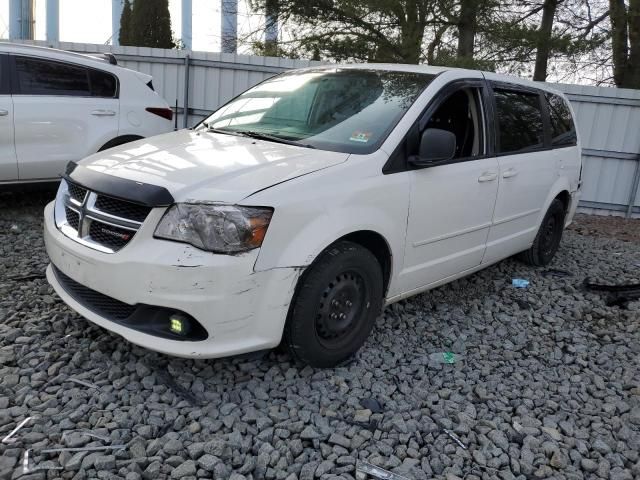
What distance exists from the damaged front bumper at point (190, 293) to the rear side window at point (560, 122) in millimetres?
3598

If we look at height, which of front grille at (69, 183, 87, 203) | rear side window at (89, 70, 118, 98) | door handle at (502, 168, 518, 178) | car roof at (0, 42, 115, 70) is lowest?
front grille at (69, 183, 87, 203)

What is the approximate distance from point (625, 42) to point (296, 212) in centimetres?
1039

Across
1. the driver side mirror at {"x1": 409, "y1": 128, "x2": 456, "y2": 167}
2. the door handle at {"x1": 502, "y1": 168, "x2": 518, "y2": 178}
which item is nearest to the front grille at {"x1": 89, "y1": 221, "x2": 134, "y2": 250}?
the driver side mirror at {"x1": 409, "y1": 128, "x2": 456, "y2": 167}

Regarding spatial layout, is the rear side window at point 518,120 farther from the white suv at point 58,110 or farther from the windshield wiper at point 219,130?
the white suv at point 58,110

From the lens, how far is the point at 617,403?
11.1ft

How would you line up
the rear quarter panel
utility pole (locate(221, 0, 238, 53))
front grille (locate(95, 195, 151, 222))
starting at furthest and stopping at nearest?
utility pole (locate(221, 0, 238, 53)) → the rear quarter panel → front grille (locate(95, 195, 151, 222))

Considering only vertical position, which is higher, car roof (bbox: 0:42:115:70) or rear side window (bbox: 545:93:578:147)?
car roof (bbox: 0:42:115:70)

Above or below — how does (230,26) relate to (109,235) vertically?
above

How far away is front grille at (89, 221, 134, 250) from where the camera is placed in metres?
2.96

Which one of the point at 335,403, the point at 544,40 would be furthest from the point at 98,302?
the point at 544,40

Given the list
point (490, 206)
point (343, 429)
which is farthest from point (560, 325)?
point (343, 429)

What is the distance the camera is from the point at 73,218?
131 inches

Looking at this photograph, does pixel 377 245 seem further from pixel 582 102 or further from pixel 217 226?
pixel 582 102

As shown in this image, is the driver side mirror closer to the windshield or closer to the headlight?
the windshield
